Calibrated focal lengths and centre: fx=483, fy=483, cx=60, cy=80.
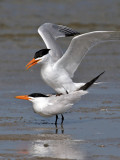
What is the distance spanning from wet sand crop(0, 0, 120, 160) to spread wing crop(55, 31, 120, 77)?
0.74 meters

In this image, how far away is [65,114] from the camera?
820 cm

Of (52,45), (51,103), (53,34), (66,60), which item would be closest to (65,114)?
(51,103)

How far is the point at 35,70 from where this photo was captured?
37.6 ft

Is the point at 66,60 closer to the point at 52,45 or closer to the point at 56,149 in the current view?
the point at 52,45

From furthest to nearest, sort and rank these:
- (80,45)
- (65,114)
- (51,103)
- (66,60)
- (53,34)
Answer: (53,34) < (66,60) < (80,45) < (65,114) < (51,103)

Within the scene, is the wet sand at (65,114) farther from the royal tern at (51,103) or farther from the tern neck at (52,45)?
the tern neck at (52,45)

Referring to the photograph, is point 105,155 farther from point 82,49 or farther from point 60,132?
point 82,49

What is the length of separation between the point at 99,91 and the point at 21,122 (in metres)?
2.56

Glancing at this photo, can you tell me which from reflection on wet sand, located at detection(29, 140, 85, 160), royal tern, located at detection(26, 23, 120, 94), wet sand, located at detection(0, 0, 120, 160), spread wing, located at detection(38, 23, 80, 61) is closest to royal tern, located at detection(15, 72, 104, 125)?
wet sand, located at detection(0, 0, 120, 160)

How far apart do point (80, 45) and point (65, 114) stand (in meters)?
1.22

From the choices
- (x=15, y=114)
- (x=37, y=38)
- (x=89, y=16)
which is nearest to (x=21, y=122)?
(x=15, y=114)

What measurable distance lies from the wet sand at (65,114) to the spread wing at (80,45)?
0.74 m

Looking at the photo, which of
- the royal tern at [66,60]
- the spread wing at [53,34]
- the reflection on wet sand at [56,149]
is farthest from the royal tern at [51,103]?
the spread wing at [53,34]

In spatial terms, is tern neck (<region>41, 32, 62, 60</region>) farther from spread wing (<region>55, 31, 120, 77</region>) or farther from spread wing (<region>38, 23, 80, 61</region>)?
spread wing (<region>55, 31, 120, 77</region>)
